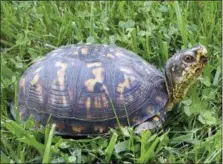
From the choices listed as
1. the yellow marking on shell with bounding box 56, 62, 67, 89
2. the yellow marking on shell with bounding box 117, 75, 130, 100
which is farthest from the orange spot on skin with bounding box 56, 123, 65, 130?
the yellow marking on shell with bounding box 117, 75, 130, 100

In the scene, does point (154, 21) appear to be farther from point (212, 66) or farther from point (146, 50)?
point (212, 66)

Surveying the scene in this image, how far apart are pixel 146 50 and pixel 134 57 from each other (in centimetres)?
33

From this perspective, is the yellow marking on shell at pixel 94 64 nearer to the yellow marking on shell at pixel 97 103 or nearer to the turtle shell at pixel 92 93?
the turtle shell at pixel 92 93

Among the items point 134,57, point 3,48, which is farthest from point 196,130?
point 3,48

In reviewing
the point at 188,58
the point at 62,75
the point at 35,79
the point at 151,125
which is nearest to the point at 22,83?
the point at 35,79

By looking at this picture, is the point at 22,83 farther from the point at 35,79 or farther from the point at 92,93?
the point at 92,93

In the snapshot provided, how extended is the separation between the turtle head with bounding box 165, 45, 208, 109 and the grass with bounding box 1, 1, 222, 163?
0.06 metres

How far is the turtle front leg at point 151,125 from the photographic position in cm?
192

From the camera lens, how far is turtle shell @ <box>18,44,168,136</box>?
1.92 m

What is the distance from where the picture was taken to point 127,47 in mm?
2447

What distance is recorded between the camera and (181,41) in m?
2.48

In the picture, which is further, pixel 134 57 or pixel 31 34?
pixel 31 34

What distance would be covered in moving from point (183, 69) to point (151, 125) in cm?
25

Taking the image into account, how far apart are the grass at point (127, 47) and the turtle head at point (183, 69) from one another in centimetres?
6
